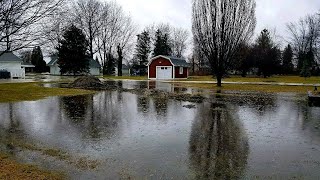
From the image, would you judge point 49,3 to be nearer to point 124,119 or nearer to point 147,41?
point 124,119

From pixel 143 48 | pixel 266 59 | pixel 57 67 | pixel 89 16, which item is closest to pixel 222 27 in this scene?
pixel 266 59

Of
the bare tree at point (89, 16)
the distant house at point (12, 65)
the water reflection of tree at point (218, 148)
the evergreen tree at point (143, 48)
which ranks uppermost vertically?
the bare tree at point (89, 16)

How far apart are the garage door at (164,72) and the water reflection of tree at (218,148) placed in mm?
35473

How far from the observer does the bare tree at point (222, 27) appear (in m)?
27.8

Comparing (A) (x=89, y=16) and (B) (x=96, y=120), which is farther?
(A) (x=89, y=16)

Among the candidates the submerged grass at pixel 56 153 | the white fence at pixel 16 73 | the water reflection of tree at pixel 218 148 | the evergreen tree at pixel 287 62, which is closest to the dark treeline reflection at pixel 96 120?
the submerged grass at pixel 56 153

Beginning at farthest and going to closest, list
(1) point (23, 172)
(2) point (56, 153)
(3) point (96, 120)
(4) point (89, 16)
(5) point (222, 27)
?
(4) point (89, 16) < (5) point (222, 27) < (3) point (96, 120) < (2) point (56, 153) < (1) point (23, 172)

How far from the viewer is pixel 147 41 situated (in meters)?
68.4

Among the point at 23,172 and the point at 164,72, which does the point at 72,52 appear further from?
the point at 23,172

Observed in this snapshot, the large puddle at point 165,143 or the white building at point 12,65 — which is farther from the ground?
the white building at point 12,65

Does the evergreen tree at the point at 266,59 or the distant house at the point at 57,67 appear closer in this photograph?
the evergreen tree at the point at 266,59

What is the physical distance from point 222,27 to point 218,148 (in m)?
22.7

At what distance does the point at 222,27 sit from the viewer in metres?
27.8

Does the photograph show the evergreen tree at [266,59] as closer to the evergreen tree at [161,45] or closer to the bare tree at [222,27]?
the evergreen tree at [161,45]
